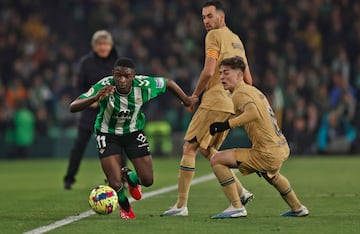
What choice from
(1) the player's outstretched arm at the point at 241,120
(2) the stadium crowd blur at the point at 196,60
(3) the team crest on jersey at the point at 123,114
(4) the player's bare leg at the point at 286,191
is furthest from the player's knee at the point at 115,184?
(2) the stadium crowd blur at the point at 196,60

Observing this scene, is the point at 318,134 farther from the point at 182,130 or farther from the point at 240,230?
the point at 240,230

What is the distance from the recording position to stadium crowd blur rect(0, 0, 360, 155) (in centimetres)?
2478

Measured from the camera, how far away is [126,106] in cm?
1066

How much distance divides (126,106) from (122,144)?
485 mm

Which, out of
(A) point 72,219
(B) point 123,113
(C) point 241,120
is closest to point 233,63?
(C) point 241,120

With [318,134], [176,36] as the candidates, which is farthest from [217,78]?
[176,36]

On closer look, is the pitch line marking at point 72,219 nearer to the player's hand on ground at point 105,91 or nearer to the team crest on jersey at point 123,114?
the team crest on jersey at point 123,114

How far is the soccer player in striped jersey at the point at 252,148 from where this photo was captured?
384 inches

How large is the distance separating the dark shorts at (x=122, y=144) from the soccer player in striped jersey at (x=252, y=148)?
1.18m

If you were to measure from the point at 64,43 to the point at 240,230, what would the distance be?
766 inches

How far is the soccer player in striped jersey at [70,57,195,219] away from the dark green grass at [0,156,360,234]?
1.38 feet

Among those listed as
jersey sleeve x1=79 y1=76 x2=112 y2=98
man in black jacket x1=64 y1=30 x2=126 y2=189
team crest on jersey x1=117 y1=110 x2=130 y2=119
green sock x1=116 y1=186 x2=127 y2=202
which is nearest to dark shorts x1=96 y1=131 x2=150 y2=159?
team crest on jersey x1=117 y1=110 x2=130 y2=119

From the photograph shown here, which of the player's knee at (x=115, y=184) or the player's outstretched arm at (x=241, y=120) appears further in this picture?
the player's knee at (x=115, y=184)

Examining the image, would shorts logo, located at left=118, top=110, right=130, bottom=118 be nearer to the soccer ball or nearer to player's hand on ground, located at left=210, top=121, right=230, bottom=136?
the soccer ball
